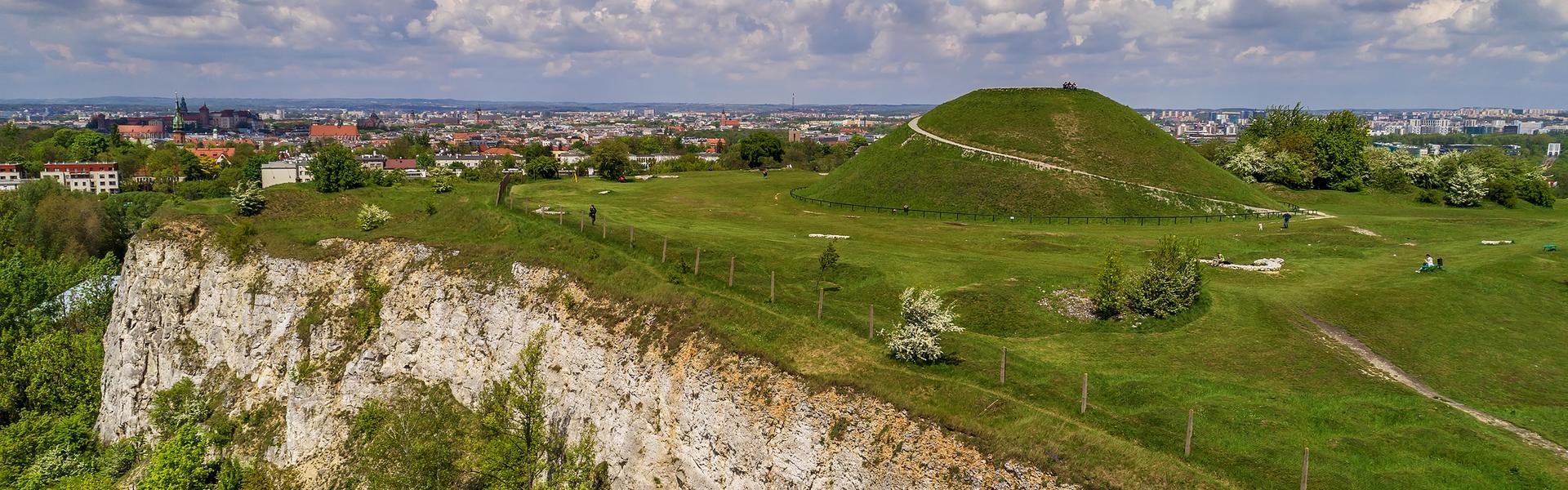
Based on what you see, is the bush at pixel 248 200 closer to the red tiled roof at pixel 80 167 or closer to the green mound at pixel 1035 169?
the green mound at pixel 1035 169

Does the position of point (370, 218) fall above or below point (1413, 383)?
above

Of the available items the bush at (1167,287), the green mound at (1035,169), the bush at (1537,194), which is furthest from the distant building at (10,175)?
the bush at (1537,194)

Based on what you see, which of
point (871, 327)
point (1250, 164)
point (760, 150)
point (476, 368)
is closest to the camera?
point (871, 327)

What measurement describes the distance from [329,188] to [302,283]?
24410 mm

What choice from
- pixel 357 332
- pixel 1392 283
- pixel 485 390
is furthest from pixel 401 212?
pixel 1392 283

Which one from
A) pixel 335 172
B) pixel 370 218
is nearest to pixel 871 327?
pixel 370 218

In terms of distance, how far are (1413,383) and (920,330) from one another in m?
17.7

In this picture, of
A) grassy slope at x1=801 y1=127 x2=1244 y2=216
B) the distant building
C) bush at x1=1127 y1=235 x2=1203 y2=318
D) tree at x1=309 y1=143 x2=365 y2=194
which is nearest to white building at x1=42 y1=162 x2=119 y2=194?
the distant building

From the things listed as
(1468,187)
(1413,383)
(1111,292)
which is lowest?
(1413,383)

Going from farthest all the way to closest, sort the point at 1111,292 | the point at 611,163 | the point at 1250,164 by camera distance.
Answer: the point at 611,163 < the point at 1250,164 < the point at 1111,292

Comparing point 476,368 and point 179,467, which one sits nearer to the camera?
point 476,368

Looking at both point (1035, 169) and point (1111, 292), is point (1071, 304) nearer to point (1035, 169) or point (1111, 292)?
point (1111, 292)

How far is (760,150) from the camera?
452ft

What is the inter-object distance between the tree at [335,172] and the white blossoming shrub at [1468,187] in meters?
101
